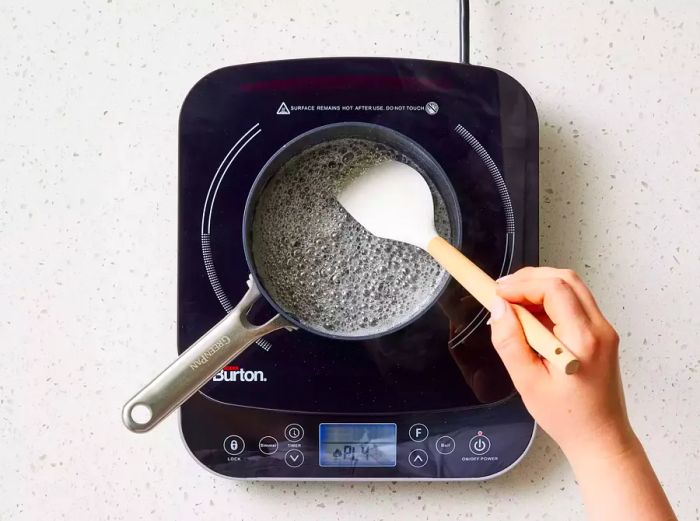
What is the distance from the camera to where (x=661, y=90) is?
708 mm

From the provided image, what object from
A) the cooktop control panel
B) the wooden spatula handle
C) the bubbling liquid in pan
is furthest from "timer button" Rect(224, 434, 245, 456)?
the wooden spatula handle

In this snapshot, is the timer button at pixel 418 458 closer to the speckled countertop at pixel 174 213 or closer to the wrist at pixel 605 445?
the speckled countertop at pixel 174 213

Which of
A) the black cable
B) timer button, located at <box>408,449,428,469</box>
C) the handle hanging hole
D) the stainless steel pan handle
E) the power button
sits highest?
the black cable

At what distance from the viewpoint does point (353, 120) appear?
26.0 inches

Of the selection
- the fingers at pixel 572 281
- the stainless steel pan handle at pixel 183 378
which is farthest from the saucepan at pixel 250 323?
the fingers at pixel 572 281

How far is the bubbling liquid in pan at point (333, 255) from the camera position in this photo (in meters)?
0.66

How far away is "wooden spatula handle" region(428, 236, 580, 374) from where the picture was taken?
0.46 metres

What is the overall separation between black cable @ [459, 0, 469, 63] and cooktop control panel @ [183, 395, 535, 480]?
0.32 meters

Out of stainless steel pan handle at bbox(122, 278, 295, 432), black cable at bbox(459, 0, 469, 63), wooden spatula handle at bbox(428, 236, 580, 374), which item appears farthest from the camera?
black cable at bbox(459, 0, 469, 63)

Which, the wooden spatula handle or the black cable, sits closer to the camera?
the wooden spatula handle

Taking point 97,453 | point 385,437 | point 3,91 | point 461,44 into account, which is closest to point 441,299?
point 385,437

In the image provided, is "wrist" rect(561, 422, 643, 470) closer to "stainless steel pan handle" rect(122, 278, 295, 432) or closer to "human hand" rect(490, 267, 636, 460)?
"human hand" rect(490, 267, 636, 460)

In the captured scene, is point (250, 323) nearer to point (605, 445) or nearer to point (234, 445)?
point (234, 445)

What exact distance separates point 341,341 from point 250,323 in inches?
3.3
